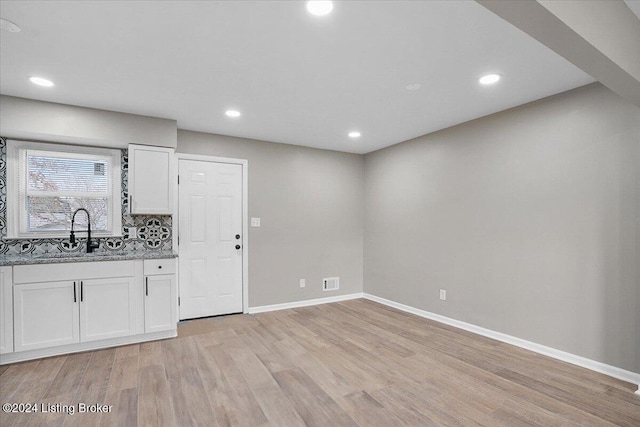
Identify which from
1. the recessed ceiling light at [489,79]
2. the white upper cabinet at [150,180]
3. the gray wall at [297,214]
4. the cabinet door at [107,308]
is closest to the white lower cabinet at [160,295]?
the cabinet door at [107,308]

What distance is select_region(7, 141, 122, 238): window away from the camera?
130 inches

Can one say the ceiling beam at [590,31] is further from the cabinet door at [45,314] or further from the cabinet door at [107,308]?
the cabinet door at [45,314]

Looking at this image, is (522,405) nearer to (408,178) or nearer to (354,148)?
(408,178)

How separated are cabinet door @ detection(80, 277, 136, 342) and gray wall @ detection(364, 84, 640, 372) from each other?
11.4ft

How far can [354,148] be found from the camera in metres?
5.15

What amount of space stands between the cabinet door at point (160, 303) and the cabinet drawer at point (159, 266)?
4 centimetres

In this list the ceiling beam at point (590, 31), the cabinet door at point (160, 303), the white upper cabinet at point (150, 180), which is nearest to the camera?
the ceiling beam at point (590, 31)

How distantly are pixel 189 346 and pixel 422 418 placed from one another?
7.66 feet

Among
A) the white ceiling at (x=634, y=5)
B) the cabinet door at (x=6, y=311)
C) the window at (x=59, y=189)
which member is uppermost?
the white ceiling at (x=634, y=5)

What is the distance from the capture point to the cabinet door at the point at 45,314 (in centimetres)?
287

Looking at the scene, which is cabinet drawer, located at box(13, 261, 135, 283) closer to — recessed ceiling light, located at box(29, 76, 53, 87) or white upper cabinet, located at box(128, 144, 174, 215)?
white upper cabinet, located at box(128, 144, 174, 215)

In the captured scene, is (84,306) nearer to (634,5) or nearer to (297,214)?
(297,214)

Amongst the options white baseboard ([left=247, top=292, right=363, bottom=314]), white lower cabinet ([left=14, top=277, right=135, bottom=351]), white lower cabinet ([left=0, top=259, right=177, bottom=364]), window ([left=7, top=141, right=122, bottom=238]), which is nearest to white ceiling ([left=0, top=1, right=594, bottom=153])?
window ([left=7, top=141, right=122, bottom=238])

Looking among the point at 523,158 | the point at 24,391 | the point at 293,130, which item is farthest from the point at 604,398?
the point at 24,391
